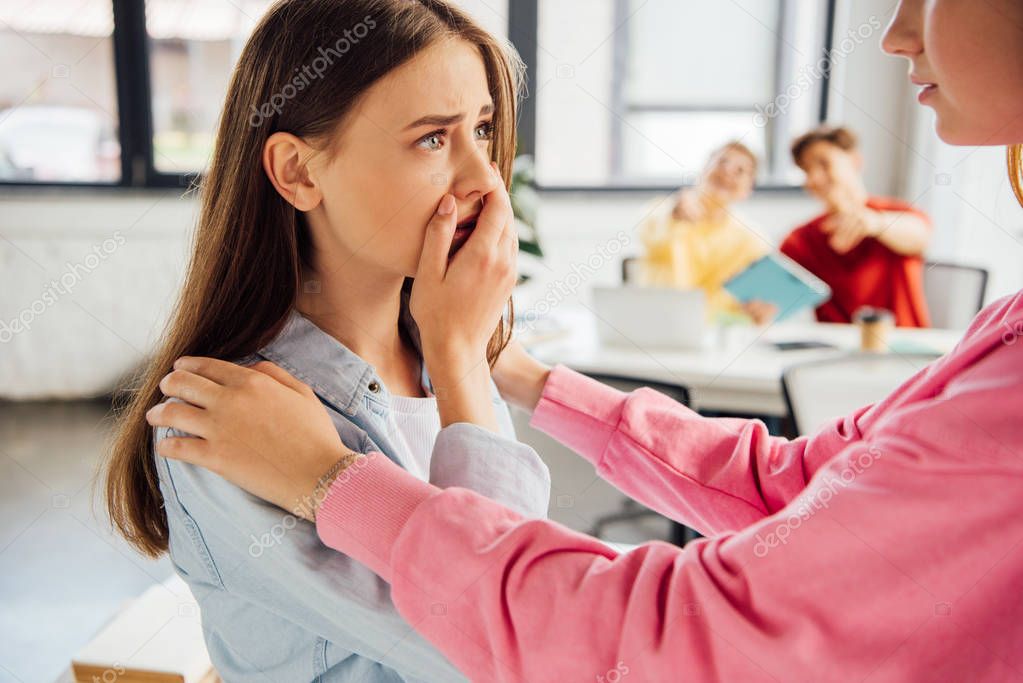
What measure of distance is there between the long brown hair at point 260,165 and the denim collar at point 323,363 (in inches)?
0.8

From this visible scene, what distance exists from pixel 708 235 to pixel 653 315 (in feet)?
3.47

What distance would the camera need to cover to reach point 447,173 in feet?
3.32

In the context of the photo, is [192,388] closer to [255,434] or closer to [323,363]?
[255,434]

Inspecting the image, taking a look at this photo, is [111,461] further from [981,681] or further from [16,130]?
[16,130]

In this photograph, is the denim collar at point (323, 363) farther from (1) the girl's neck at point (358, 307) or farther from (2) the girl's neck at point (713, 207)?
(2) the girl's neck at point (713, 207)

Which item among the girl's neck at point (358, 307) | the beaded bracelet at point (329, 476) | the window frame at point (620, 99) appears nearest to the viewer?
the beaded bracelet at point (329, 476)

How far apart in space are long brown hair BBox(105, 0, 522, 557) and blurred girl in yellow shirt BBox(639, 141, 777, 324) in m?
2.75

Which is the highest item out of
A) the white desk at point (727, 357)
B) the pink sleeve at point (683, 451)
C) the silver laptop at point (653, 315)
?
the pink sleeve at point (683, 451)

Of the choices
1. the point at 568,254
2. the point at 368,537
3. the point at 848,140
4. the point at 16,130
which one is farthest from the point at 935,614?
the point at 16,130

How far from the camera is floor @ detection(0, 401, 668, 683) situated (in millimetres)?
2518

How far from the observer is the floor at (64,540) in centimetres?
252

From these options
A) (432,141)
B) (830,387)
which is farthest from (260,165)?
(830,387)

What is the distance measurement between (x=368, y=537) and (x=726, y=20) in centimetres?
512

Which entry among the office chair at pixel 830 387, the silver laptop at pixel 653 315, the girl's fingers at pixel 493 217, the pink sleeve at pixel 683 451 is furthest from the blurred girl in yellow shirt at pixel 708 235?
the girl's fingers at pixel 493 217
